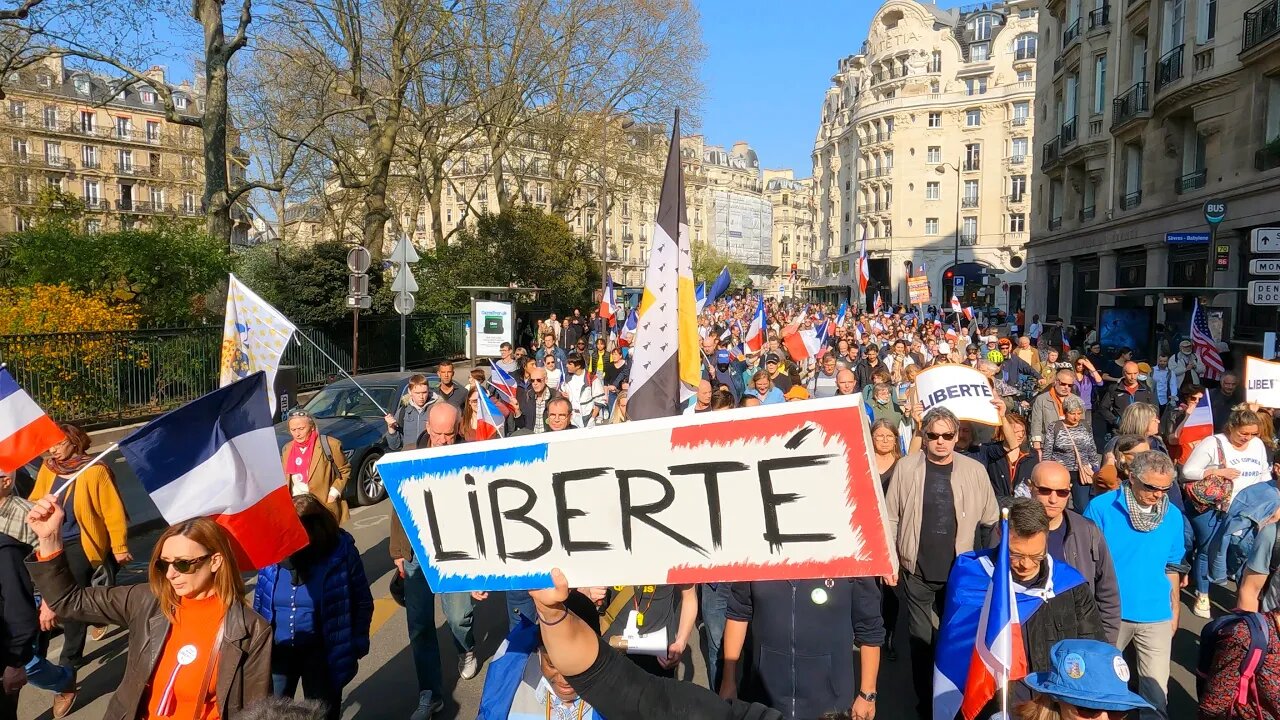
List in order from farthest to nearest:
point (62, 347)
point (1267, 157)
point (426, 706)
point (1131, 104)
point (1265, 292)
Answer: point (1131, 104) → point (1267, 157) → point (62, 347) → point (1265, 292) → point (426, 706)

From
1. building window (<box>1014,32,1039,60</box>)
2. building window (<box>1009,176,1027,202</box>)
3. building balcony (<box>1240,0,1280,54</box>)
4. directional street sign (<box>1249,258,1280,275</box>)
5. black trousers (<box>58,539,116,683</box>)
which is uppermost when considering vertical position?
building window (<box>1014,32,1039,60</box>)

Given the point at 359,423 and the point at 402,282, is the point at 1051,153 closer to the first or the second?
the point at 402,282

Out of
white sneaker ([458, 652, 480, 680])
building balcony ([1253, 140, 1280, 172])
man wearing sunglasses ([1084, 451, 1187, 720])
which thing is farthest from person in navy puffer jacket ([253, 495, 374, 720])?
building balcony ([1253, 140, 1280, 172])

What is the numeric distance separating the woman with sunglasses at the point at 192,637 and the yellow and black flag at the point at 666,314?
2.28m

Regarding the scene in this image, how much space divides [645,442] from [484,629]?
432cm

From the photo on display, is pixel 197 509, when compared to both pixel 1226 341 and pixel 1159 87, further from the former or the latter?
pixel 1159 87

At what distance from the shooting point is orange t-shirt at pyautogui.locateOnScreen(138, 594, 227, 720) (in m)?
2.84

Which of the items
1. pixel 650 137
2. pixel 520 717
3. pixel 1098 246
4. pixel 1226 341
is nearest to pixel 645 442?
pixel 520 717

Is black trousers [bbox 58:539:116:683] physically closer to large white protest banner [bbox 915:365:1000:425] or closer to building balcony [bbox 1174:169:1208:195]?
large white protest banner [bbox 915:365:1000:425]

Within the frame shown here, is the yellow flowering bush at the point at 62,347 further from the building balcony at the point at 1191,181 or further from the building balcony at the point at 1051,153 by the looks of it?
the building balcony at the point at 1051,153

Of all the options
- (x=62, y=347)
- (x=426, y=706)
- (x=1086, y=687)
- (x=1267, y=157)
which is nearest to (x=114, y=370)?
(x=62, y=347)

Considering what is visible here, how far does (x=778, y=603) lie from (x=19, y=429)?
12.9 ft

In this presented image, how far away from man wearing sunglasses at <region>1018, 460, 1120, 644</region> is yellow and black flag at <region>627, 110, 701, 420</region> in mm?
1886

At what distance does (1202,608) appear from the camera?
20.9 ft
